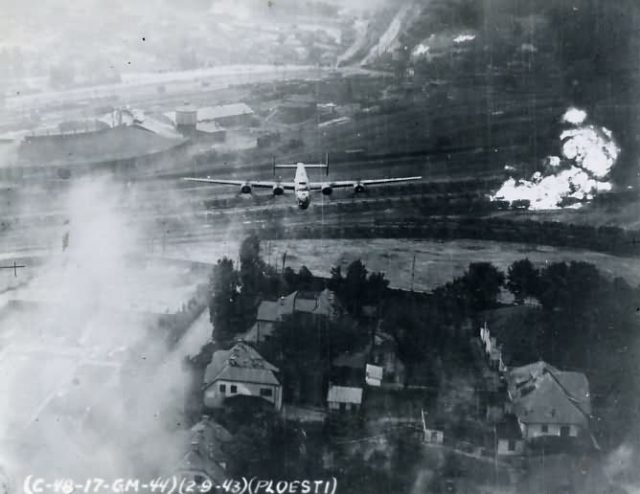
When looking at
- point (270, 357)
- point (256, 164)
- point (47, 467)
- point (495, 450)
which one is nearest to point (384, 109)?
point (256, 164)

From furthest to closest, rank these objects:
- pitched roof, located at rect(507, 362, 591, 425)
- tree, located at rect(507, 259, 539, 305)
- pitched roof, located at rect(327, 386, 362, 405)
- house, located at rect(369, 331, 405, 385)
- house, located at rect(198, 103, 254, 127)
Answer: house, located at rect(198, 103, 254, 127) → tree, located at rect(507, 259, 539, 305) → house, located at rect(369, 331, 405, 385) → pitched roof, located at rect(327, 386, 362, 405) → pitched roof, located at rect(507, 362, 591, 425)

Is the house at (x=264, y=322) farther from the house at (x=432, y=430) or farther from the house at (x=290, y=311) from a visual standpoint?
the house at (x=432, y=430)

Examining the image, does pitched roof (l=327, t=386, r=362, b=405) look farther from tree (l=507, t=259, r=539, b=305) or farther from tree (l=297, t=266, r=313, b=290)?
tree (l=507, t=259, r=539, b=305)

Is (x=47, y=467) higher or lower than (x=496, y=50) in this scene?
lower

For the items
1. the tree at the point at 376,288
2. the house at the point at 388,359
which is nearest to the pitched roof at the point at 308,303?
the tree at the point at 376,288

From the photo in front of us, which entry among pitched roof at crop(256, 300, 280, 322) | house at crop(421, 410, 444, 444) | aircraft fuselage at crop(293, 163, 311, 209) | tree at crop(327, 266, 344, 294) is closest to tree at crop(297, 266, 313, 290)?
tree at crop(327, 266, 344, 294)

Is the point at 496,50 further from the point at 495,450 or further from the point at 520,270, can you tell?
the point at 495,450
